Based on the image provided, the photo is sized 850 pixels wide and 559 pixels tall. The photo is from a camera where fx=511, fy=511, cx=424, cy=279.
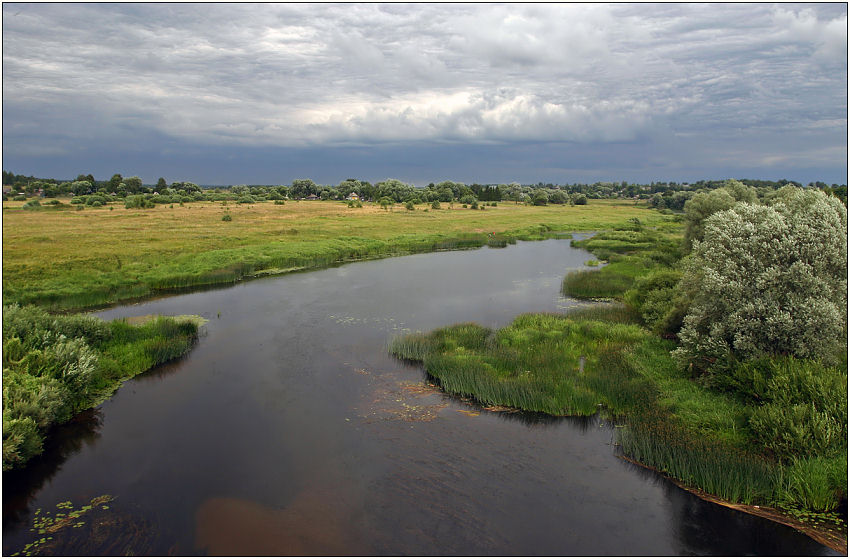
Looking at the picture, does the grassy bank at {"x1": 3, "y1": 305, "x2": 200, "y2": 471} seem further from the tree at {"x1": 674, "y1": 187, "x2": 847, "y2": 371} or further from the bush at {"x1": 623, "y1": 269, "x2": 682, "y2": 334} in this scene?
the bush at {"x1": 623, "y1": 269, "x2": 682, "y2": 334}

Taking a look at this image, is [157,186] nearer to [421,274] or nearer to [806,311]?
[421,274]

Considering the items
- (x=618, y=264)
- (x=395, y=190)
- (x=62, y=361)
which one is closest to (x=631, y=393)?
(x=62, y=361)

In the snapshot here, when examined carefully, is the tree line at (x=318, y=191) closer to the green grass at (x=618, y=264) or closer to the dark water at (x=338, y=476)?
the green grass at (x=618, y=264)

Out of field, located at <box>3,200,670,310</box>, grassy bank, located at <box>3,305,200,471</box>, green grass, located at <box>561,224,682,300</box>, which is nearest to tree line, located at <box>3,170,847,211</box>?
field, located at <box>3,200,670,310</box>

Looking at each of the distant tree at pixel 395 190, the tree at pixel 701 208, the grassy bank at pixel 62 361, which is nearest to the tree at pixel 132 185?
the distant tree at pixel 395 190

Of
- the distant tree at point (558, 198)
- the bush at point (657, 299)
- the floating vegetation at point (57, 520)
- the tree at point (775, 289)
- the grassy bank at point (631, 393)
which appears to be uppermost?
the distant tree at point (558, 198)

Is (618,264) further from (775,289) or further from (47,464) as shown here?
(47,464)
